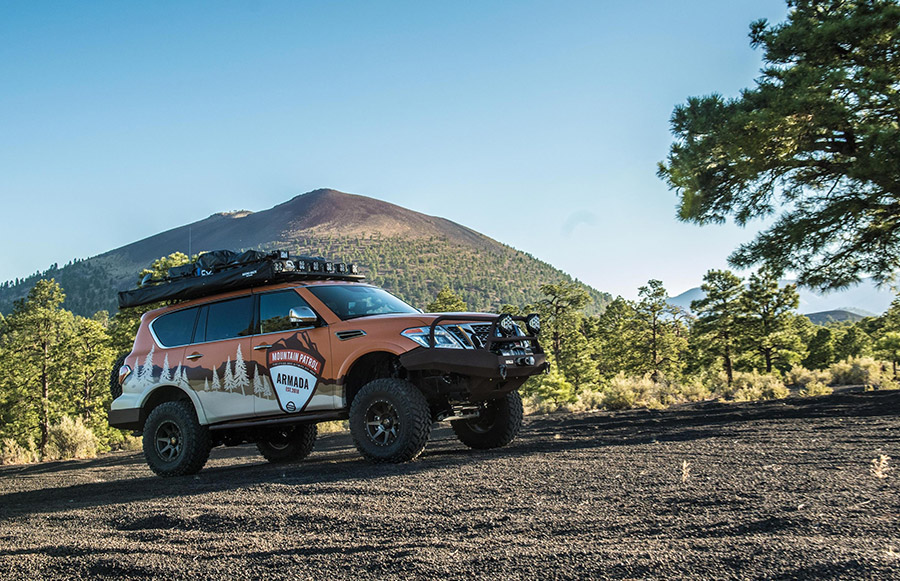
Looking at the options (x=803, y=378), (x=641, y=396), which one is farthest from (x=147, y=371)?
(x=803, y=378)

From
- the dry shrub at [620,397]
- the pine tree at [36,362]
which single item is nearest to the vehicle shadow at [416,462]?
the dry shrub at [620,397]

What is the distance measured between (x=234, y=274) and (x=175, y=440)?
7.09 feet

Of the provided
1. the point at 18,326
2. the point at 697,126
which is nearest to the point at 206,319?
the point at 697,126

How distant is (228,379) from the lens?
8.06 metres

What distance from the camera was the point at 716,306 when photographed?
35844 mm

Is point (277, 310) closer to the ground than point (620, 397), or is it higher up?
higher up

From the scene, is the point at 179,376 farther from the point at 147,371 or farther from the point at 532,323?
the point at 532,323

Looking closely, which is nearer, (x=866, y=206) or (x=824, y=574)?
(x=824, y=574)

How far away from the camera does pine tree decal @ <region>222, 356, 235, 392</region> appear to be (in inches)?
316

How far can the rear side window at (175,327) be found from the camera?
8.65m

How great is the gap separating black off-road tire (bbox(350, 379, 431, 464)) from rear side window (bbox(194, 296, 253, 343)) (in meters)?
1.93

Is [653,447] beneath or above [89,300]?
beneath

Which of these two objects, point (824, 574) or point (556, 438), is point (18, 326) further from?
point (824, 574)

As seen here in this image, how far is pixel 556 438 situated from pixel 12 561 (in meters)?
6.84
